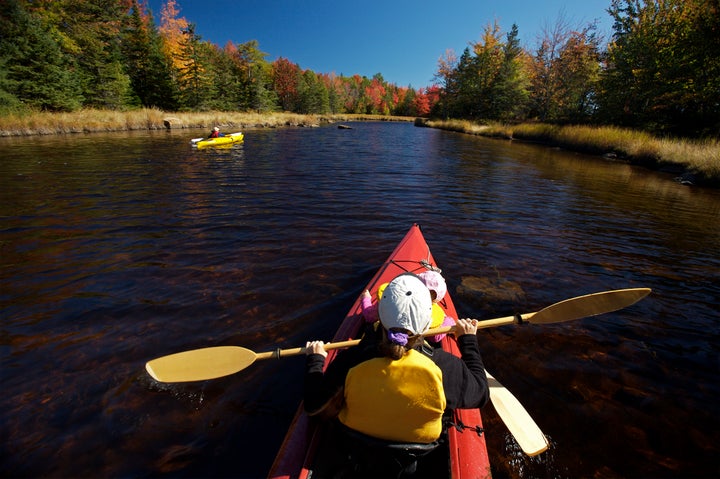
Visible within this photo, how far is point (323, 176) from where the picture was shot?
40.3 ft

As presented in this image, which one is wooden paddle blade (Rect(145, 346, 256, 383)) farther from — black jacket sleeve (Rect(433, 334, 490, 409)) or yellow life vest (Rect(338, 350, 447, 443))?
black jacket sleeve (Rect(433, 334, 490, 409))

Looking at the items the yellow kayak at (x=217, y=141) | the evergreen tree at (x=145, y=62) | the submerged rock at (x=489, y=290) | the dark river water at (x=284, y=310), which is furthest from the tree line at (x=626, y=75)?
the evergreen tree at (x=145, y=62)

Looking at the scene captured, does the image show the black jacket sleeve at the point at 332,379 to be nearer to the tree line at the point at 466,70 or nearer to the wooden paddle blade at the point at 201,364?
the wooden paddle blade at the point at 201,364

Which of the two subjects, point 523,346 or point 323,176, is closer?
point 523,346

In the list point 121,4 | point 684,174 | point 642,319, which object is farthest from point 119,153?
point 121,4

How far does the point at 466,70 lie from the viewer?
43.9m

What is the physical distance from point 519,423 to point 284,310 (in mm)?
2848

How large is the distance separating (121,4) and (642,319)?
167 ft

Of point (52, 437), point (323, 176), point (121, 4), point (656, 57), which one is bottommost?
point (52, 437)

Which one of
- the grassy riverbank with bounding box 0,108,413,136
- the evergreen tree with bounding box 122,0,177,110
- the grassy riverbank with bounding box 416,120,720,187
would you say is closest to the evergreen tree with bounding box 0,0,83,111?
the grassy riverbank with bounding box 0,108,413,136

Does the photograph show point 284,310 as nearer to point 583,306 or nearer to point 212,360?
point 212,360

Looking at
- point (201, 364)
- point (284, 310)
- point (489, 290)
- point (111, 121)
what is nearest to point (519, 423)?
point (489, 290)

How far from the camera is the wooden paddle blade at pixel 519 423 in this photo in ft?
7.63

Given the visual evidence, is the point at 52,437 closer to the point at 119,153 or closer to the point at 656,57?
the point at 119,153
